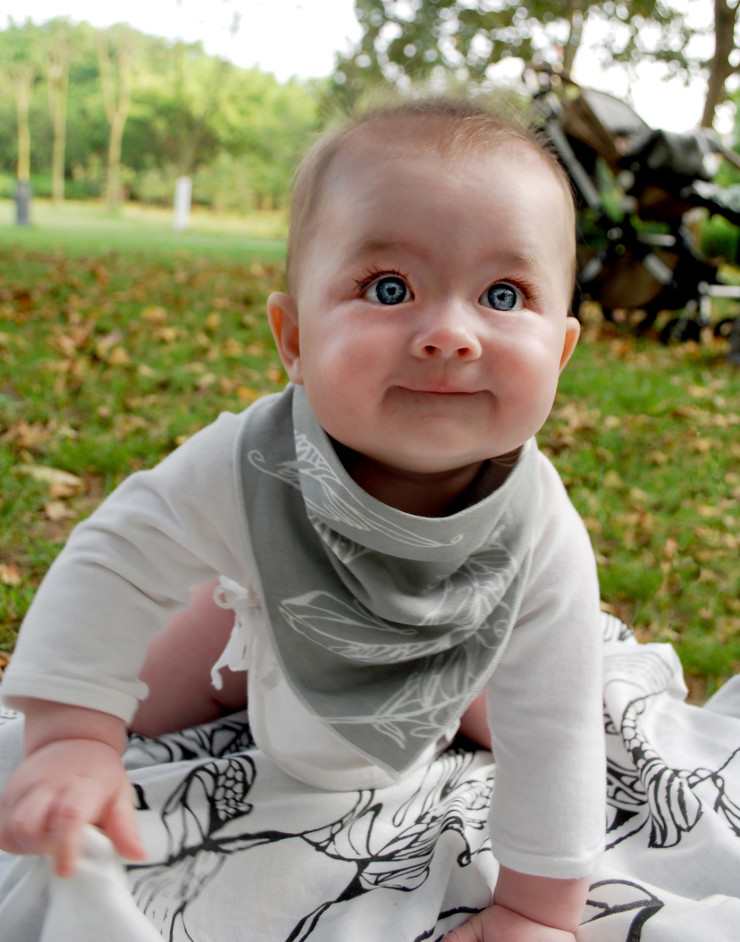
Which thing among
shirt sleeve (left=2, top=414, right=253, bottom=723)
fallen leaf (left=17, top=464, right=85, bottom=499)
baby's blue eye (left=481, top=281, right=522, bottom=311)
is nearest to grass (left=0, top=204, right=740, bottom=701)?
fallen leaf (left=17, top=464, right=85, bottom=499)

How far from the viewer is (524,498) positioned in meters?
1.12

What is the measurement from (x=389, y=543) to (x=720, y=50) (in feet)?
32.1

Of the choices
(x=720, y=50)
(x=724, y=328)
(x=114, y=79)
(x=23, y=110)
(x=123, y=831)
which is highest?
(x=114, y=79)

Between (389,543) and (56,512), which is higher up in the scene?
(389,543)

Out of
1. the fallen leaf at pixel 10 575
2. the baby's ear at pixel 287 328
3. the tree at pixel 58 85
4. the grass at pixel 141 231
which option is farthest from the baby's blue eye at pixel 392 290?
the tree at pixel 58 85

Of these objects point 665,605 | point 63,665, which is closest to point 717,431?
point 665,605

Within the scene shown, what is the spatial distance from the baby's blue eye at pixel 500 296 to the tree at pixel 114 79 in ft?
82.8

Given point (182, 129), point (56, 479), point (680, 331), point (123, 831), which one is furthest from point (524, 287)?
point (182, 129)

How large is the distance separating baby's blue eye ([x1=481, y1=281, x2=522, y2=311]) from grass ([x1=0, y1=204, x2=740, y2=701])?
1226 mm

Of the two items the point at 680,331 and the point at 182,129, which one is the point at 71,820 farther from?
the point at 182,129

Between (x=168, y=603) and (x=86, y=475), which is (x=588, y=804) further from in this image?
(x=86, y=475)

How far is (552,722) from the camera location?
105cm

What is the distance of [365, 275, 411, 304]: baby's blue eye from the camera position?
0.91 meters

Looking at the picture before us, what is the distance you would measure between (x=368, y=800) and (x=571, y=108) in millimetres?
5719
